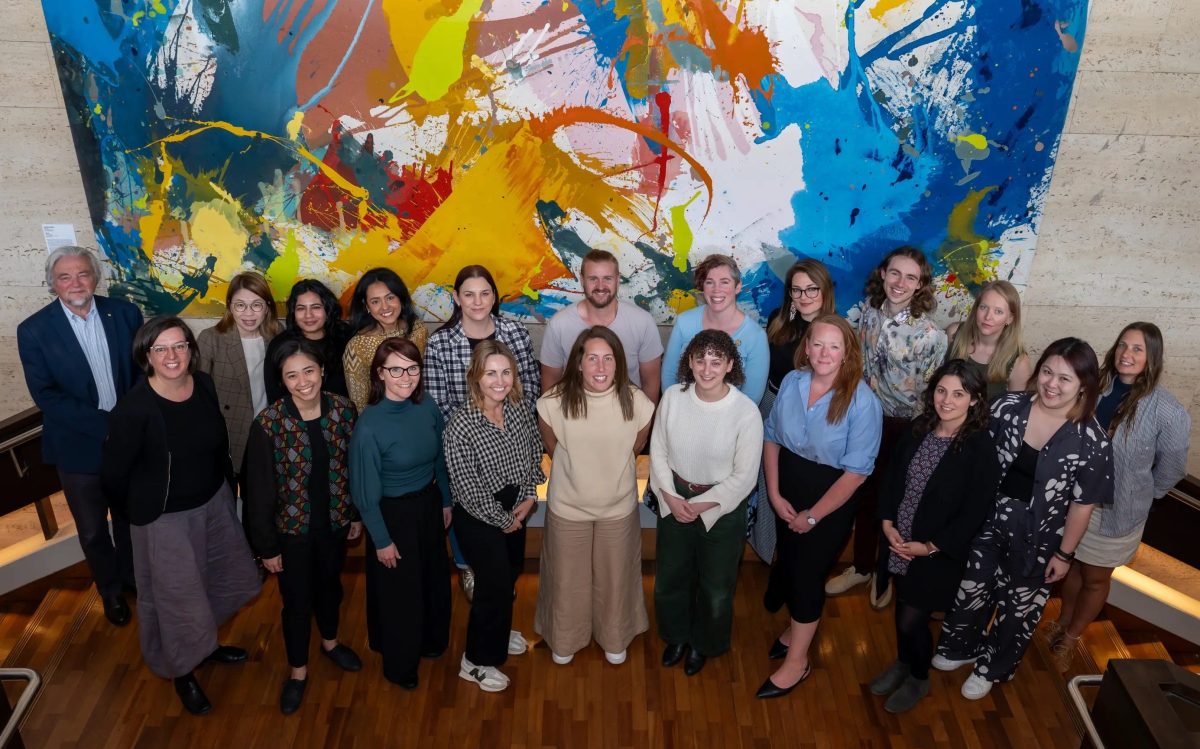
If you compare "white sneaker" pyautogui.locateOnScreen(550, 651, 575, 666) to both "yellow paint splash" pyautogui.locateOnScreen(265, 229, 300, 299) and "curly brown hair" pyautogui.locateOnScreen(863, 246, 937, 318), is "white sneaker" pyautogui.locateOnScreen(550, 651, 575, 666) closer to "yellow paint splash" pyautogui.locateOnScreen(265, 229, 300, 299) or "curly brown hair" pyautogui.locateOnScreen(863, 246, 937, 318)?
"curly brown hair" pyautogui.locateOnScreen(863, 246, 937, 318)

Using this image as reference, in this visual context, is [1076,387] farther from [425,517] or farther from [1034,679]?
[425,517]

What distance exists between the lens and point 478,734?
11.3ft

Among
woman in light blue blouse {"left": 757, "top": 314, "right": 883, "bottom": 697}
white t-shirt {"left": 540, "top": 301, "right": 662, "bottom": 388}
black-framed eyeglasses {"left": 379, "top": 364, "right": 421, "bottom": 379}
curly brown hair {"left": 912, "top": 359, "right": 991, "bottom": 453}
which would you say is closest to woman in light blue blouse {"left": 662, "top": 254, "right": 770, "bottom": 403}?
white t-shirt {"left": 540, "top": 301, "right": 662, "bottom": 388}

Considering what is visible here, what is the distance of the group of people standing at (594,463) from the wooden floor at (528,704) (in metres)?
0.10

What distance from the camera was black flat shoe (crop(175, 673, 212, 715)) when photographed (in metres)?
3.50

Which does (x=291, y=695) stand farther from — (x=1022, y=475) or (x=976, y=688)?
(x=1022, y=475)

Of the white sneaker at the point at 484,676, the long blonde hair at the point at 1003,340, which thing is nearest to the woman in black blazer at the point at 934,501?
the long blonde hair at the point at 1003,340

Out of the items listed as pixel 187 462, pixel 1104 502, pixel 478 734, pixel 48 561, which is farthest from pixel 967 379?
pixel 48 561

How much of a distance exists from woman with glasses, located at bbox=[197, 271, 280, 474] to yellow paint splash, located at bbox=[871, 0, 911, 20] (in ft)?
10.3

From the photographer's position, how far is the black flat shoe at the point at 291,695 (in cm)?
351

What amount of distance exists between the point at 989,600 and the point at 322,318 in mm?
3296

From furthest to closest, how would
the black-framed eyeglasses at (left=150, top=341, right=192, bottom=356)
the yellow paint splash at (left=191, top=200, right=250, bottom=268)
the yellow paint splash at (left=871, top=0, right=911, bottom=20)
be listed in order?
the yellow paint splash at (left=191, top=200, right=250, bottom=268)
the yellow paint splash at (left=871, top=0, right=911, bottom=20)
the black-framed eyeglasses at (left=150, top=341, right=192, bottom=356)

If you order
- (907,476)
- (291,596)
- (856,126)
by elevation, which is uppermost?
A: (856,126)

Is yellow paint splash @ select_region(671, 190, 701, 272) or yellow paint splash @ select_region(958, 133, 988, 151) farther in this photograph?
yellow paint splash @ select_region(671, 190, 701, 272)
